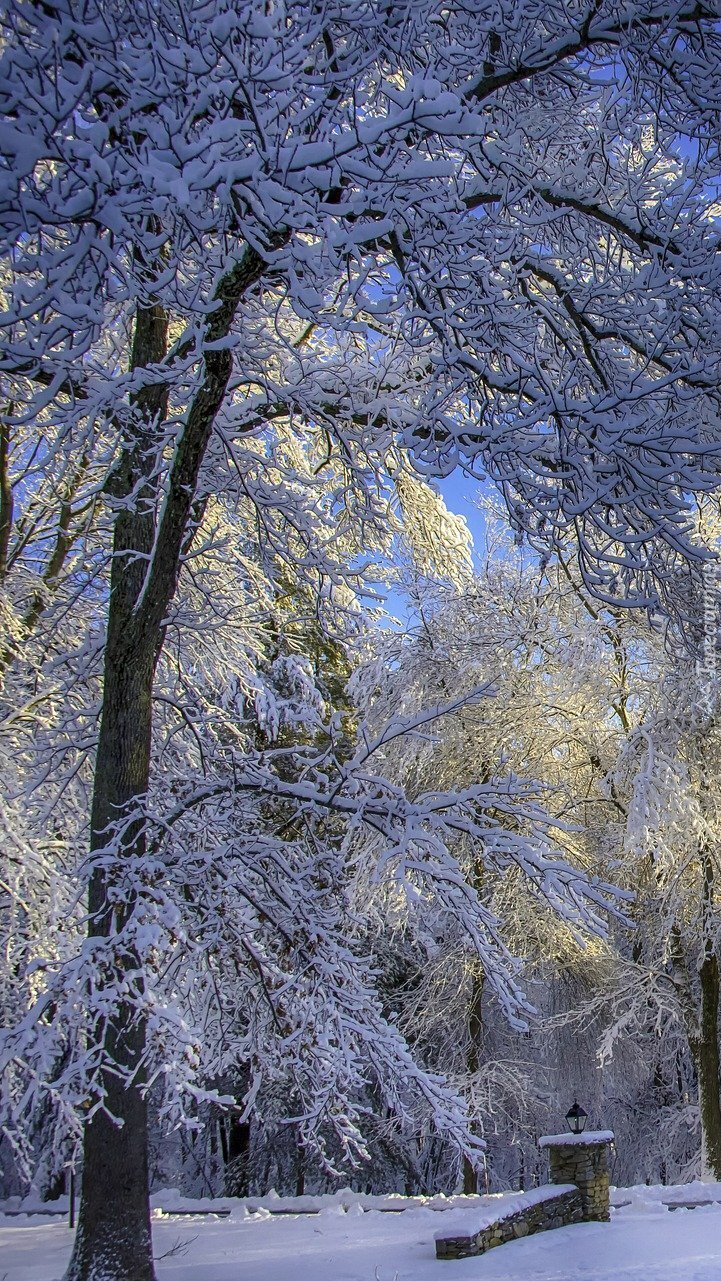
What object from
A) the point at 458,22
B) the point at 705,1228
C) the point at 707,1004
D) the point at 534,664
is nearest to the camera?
the point at 458,22

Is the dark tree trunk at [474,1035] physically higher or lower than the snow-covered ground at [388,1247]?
higher

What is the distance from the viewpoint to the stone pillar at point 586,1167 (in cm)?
996

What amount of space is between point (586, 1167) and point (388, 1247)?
2.20 m

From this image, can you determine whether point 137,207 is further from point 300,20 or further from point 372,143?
point 300,20

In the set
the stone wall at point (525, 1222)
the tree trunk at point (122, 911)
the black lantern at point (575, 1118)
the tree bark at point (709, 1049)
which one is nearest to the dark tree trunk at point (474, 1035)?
the tree bark at point (709, 1049)

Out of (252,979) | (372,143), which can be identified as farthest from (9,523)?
(372,143)

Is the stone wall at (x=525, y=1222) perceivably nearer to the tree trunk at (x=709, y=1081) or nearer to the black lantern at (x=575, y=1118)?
the black lantern at (x=575, y=1118)

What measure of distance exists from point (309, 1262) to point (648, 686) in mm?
9112

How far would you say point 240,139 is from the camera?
360cm

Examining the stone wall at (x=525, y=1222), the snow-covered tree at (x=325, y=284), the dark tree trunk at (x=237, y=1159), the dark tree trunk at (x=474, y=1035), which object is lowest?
the dark tree trunk at (x=237, y=1159)

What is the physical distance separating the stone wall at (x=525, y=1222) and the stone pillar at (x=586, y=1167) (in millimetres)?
101

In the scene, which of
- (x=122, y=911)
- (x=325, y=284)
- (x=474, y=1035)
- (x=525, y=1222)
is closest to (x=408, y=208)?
(x=325, y=284)

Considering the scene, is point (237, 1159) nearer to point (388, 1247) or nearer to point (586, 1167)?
point (586, 1167)

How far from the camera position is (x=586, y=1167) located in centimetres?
999
